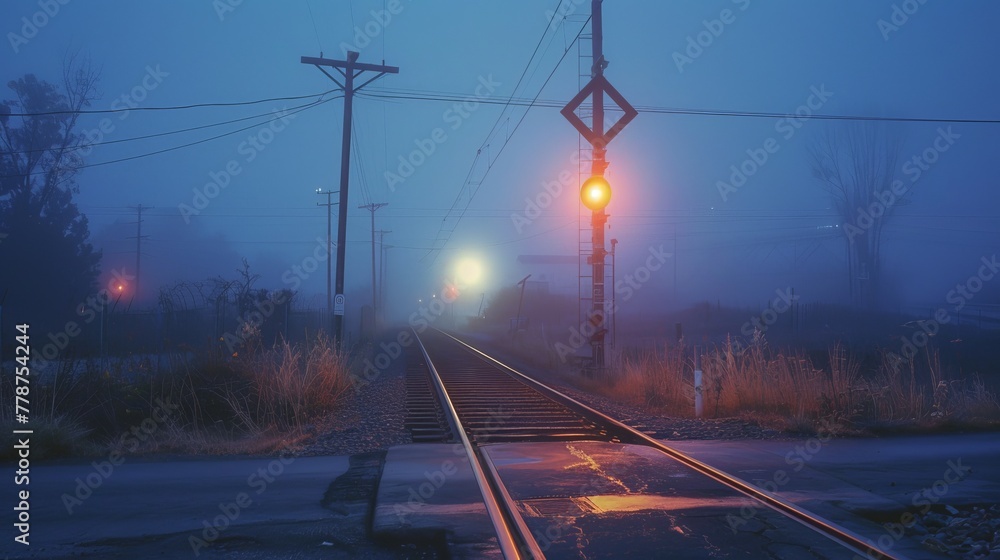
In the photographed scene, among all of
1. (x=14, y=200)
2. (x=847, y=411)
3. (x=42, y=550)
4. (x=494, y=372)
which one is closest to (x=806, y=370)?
(x=847, y=411)

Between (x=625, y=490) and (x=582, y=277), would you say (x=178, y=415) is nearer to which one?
(x=625, y=490)

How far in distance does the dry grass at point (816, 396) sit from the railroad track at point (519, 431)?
2218mm

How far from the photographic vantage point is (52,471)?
8766mm

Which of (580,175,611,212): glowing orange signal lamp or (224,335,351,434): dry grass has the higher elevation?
(580,175,611,212): glowing orange signal lamp

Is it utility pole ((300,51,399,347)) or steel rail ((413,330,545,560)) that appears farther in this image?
utility pole ((300,51,399,347))

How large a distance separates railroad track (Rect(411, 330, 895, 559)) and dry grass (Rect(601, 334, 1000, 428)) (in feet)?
7.28

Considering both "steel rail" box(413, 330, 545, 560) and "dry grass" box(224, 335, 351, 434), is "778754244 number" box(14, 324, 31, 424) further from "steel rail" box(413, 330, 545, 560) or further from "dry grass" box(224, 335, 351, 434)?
"steel rail" box(413, 330, 545, 560)

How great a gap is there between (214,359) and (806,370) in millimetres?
12047

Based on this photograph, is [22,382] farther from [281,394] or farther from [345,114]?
[345,114]

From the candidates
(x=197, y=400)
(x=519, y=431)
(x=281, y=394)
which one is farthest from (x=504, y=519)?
(x=197, y=400)

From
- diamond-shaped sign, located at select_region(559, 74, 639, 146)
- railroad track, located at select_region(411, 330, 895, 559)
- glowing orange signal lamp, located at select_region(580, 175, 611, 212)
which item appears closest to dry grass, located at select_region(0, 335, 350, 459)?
railroad track, located at select_region(411, 330, 895, 559)

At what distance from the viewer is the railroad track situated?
19.6ft

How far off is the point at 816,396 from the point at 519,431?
5422 millimetres

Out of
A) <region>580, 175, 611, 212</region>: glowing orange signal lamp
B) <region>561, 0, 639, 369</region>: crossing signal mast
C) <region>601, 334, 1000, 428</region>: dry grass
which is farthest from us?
<region>561, 0, 639, 369</region>: crossing signal mast
